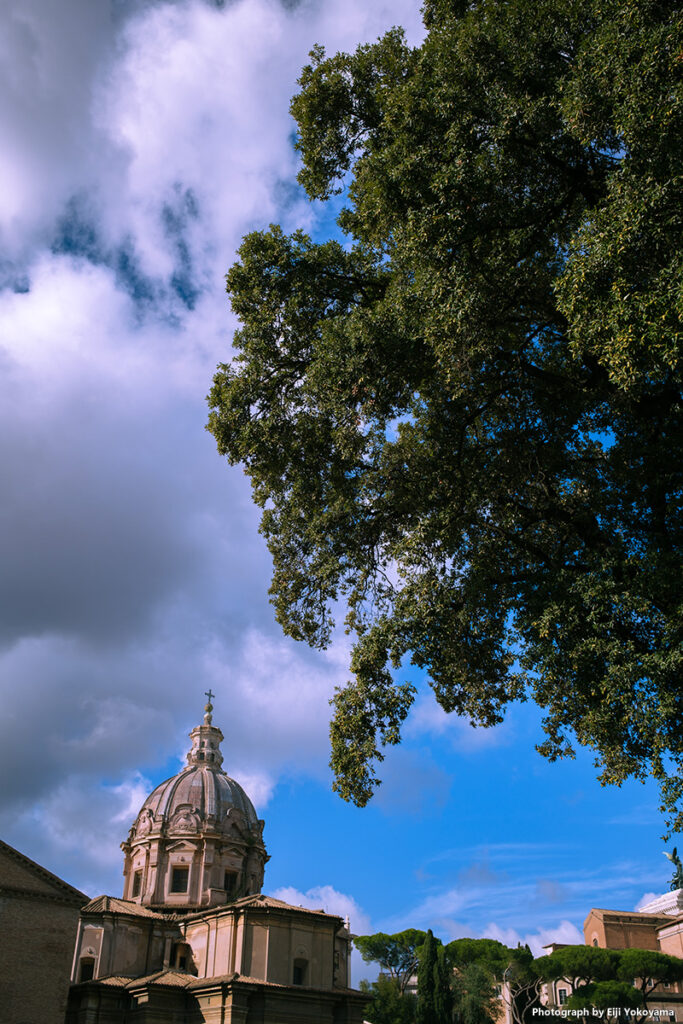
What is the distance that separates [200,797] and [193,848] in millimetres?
3347

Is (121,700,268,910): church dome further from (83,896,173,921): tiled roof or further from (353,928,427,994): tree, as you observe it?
(353,928,427,994): tree

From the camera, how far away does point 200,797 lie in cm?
4759

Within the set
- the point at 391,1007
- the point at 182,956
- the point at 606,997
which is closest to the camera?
the point at 182,956

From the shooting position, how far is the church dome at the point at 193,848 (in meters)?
44.0

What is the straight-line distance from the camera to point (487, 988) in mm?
54469

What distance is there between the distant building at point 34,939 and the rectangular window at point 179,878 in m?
13.7

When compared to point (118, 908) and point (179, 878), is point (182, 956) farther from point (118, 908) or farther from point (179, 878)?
point (179, 878)

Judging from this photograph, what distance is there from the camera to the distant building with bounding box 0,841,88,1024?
29016 mm

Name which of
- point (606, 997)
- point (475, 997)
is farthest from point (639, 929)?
point (475, 997)

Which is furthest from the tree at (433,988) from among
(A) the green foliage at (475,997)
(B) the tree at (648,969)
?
(B) the tree at (648,969)

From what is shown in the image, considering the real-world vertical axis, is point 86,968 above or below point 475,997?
above

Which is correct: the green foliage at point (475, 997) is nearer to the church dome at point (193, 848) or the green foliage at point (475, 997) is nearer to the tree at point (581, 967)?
the tree at point (581, 967)

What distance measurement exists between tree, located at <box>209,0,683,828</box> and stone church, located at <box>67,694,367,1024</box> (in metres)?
24.5

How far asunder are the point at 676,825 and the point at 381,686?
16.2 feet
